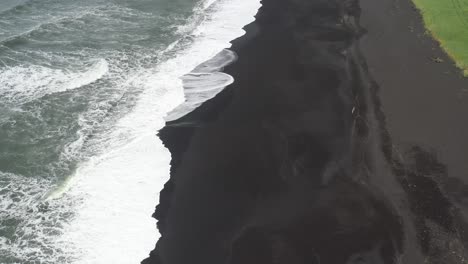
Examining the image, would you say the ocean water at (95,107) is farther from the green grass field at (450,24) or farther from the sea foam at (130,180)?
the green grass field at (450,24)

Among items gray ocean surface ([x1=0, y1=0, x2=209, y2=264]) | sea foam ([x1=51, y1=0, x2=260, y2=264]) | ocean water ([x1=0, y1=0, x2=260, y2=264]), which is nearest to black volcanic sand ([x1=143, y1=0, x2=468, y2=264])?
sea foam ([x1=51, y1=0, x2=260, y2=264])

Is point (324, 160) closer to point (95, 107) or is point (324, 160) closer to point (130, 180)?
point (130, 180)

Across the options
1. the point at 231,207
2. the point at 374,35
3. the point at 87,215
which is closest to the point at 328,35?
the point at 374,35

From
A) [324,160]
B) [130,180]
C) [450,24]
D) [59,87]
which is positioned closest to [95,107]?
[59,87]

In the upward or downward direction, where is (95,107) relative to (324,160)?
upward

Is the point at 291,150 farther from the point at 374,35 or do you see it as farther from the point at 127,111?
the point at 374,35

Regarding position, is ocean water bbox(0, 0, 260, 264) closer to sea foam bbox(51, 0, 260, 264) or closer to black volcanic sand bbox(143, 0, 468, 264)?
sea foam bbox(51, 0, 260, 264)
